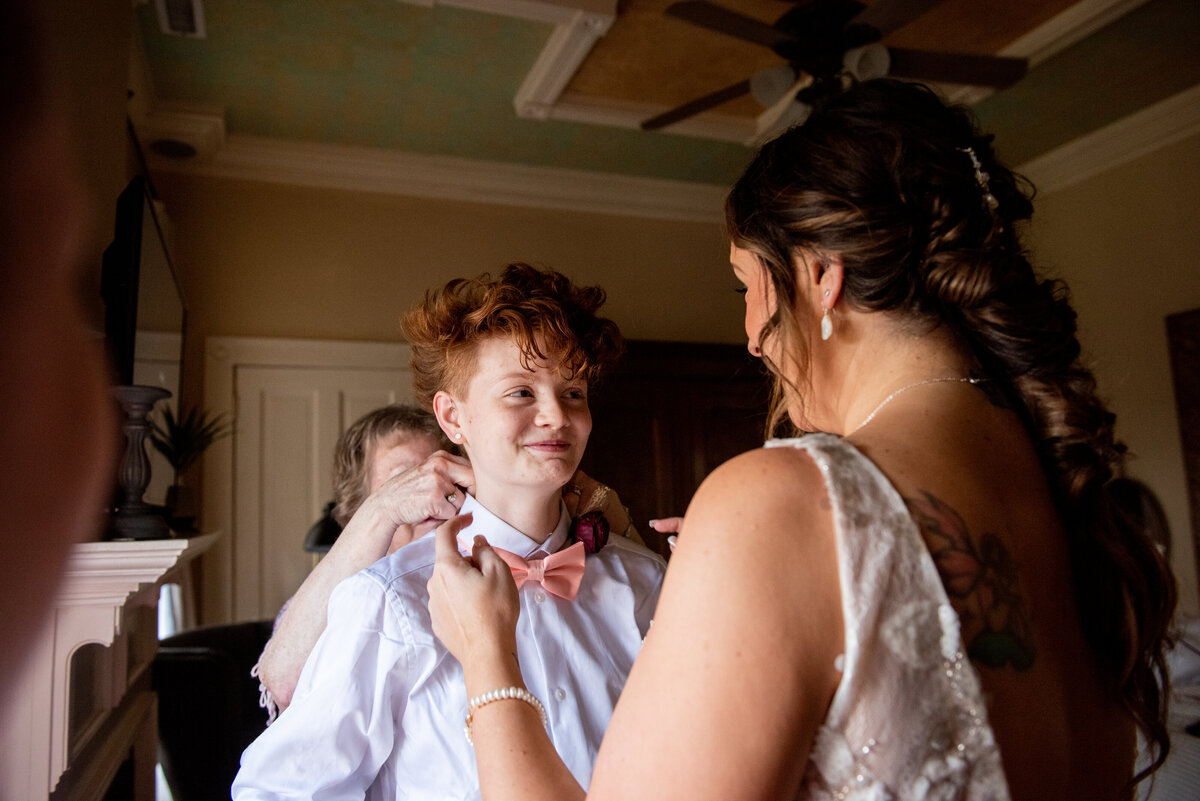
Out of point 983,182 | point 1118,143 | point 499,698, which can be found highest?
point 1118,143

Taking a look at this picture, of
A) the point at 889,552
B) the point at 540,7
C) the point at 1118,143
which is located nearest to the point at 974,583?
the point at 889,552

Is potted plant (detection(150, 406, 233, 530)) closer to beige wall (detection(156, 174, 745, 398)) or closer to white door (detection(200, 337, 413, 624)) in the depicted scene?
white door (detection(200, 337, 413, 624))

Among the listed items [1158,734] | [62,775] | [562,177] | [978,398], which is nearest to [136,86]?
[562,177]

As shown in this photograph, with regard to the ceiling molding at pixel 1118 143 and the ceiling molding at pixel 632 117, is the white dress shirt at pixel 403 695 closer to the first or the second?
the ceiling molding at pixel 632 117

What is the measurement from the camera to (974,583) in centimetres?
63

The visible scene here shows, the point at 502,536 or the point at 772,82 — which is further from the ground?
the point at 772,82

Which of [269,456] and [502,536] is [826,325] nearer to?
[502,536]

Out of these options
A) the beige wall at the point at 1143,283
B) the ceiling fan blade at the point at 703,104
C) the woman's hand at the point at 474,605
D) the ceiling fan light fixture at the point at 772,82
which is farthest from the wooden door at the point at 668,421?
the woman's hand at the point at 474,605

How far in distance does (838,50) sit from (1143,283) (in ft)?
8.18

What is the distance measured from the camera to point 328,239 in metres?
3.96

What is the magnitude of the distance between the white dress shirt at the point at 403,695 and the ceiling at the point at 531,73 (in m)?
2.31

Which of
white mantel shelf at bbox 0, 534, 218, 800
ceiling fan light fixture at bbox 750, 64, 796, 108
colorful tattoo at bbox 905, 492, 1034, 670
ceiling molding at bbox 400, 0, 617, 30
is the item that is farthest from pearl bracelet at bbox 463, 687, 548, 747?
ceiling molding at bbox 400, 0, 617, 30

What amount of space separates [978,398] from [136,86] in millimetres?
3290

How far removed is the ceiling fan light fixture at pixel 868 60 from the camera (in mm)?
2225
